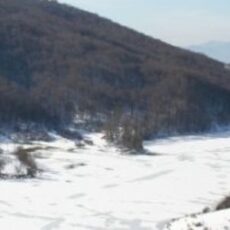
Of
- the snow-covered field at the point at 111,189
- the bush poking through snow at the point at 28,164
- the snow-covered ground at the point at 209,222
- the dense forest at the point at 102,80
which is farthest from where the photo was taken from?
the dense forest at the point at 102,80

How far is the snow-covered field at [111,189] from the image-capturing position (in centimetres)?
3644

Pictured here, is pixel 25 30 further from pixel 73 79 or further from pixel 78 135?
pixel 78 135

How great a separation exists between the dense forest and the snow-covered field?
36.4 ft

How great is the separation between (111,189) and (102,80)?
80.0 m

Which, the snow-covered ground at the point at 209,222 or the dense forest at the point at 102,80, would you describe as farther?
Answer: the dense forest at the point at 102,80

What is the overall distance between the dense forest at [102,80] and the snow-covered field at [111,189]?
437 inches

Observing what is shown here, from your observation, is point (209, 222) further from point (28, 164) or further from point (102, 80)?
point (102, 80)

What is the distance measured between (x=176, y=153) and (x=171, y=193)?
28.7m

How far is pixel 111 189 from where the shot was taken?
46.9 m

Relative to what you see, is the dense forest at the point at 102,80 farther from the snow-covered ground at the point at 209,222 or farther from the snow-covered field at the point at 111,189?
the snow-covered ground at the point at 209,222

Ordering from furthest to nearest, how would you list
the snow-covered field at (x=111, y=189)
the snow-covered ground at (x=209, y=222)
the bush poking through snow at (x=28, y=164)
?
the bush poking through snow at (x=28, y=164)
the snow-covered field at (x=111, y=189)
the snow-covered ground at (x=209, y=222)

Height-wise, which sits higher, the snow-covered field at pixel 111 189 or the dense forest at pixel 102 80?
the dense forest at pixel 102 80

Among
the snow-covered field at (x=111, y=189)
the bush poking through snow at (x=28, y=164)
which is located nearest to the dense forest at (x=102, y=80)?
the snow-covered field at (x=111, y=189)

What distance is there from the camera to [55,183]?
1909 inches
